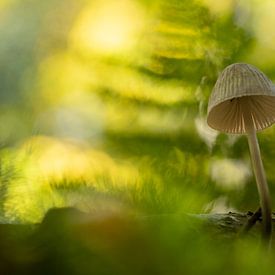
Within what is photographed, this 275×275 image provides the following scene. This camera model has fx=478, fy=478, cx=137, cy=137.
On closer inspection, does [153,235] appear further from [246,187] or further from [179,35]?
[179,35]

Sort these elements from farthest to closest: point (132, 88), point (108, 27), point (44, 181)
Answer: point (108, 27) → point (132, 88) → point (44, 181)

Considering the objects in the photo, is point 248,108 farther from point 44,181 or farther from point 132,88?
point 132,88

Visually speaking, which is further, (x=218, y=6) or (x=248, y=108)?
(x=218, y=6)

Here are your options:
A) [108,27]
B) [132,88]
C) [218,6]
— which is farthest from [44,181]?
[218,6]

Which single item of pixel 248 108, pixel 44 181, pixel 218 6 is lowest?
pixel 44 181

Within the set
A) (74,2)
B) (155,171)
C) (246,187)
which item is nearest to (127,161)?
(155,171)

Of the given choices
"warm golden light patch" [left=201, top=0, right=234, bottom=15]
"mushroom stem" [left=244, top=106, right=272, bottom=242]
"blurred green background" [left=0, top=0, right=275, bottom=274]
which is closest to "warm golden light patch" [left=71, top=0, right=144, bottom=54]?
"blurred green background" [left=0, top=0, right=275, bottom=274]

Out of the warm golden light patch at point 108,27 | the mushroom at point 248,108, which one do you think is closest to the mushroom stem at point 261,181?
the mushroom at point 248,108

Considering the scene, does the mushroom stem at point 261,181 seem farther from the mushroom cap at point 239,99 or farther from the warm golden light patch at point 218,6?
the warm golden light patch at point 218,6
